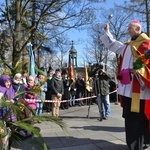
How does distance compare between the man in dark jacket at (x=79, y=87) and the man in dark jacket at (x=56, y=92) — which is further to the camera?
the man in dark jacket at (x=79, y=87)

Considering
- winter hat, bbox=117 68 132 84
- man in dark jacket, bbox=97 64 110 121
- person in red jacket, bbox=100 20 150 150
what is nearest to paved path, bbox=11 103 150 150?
person in red jacket, bbox=100 20 150 150

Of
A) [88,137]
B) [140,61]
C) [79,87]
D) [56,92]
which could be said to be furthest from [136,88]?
[79,87]

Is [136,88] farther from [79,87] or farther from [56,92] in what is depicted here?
[79,87]

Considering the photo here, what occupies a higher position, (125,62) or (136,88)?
(125,62)

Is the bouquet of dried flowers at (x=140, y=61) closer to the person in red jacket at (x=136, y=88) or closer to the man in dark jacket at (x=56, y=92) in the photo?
the person in red jacket at (x=136, y=88)

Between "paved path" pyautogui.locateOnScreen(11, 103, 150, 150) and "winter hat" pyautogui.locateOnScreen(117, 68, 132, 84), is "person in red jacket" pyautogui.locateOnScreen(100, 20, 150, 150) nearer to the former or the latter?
"winter hat" pyautogui.locateOnScreen(117, 68, 132, 84)

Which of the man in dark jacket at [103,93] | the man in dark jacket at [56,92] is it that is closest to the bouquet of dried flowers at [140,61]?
the man in dark jacket at [103,93]

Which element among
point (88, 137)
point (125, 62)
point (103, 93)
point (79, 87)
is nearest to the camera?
point (125, 62)

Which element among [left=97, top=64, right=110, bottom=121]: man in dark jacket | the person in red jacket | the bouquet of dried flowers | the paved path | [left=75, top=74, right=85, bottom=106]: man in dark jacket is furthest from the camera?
[left=75, top=74, right=85, bottom=106]: man in dark jacket

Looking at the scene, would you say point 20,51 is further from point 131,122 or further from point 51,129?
point 131,122

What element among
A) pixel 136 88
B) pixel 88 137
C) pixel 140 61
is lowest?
pixel 88 137

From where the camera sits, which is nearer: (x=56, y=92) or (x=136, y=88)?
(x=136, y=88)

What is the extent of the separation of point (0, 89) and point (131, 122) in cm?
227

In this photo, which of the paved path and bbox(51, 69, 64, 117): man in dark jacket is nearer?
the paved path
